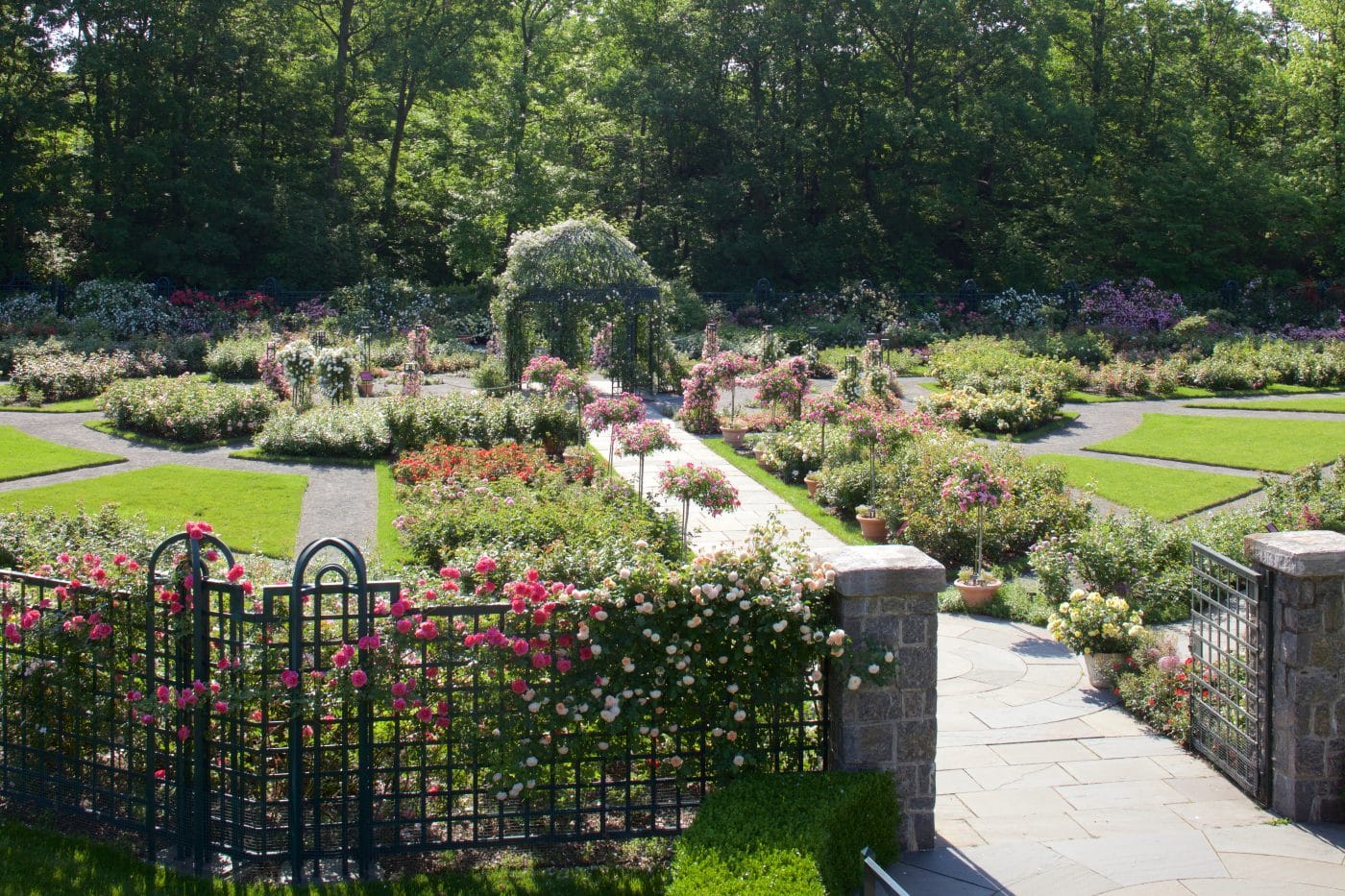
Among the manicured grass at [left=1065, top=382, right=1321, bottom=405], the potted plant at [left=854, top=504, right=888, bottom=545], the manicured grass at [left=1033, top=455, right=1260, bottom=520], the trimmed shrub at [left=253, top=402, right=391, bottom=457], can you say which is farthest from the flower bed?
the manicured grass at [left=1065, top=382, right=1321, bottom=405]

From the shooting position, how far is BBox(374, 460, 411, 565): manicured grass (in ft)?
32.9

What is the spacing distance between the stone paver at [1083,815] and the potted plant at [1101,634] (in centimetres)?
16

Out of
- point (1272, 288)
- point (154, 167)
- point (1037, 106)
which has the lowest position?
point (1272, 288)

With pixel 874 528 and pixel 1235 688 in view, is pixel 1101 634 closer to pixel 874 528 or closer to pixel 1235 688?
pixel 1235 688

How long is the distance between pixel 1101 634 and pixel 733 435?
373 inches

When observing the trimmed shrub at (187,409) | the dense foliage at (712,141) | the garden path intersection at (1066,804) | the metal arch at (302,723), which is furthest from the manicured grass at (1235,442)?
the dense foliage at (712,141)

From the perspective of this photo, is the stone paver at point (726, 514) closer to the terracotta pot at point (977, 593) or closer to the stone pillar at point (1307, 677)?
the terracotta pot at point (977, 593)

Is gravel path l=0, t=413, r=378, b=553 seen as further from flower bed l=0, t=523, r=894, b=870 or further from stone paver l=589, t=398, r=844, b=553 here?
flower bed l=0, t=523, r=894, b=870

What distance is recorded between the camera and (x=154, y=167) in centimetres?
2977

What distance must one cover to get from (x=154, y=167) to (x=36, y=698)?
2810cm

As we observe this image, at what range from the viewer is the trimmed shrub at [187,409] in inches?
605

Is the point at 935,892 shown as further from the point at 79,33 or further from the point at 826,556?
the point at 79,33

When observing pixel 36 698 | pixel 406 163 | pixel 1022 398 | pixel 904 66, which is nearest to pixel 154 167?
pixel 406 163

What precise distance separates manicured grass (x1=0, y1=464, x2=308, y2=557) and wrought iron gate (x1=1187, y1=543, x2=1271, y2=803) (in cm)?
732
